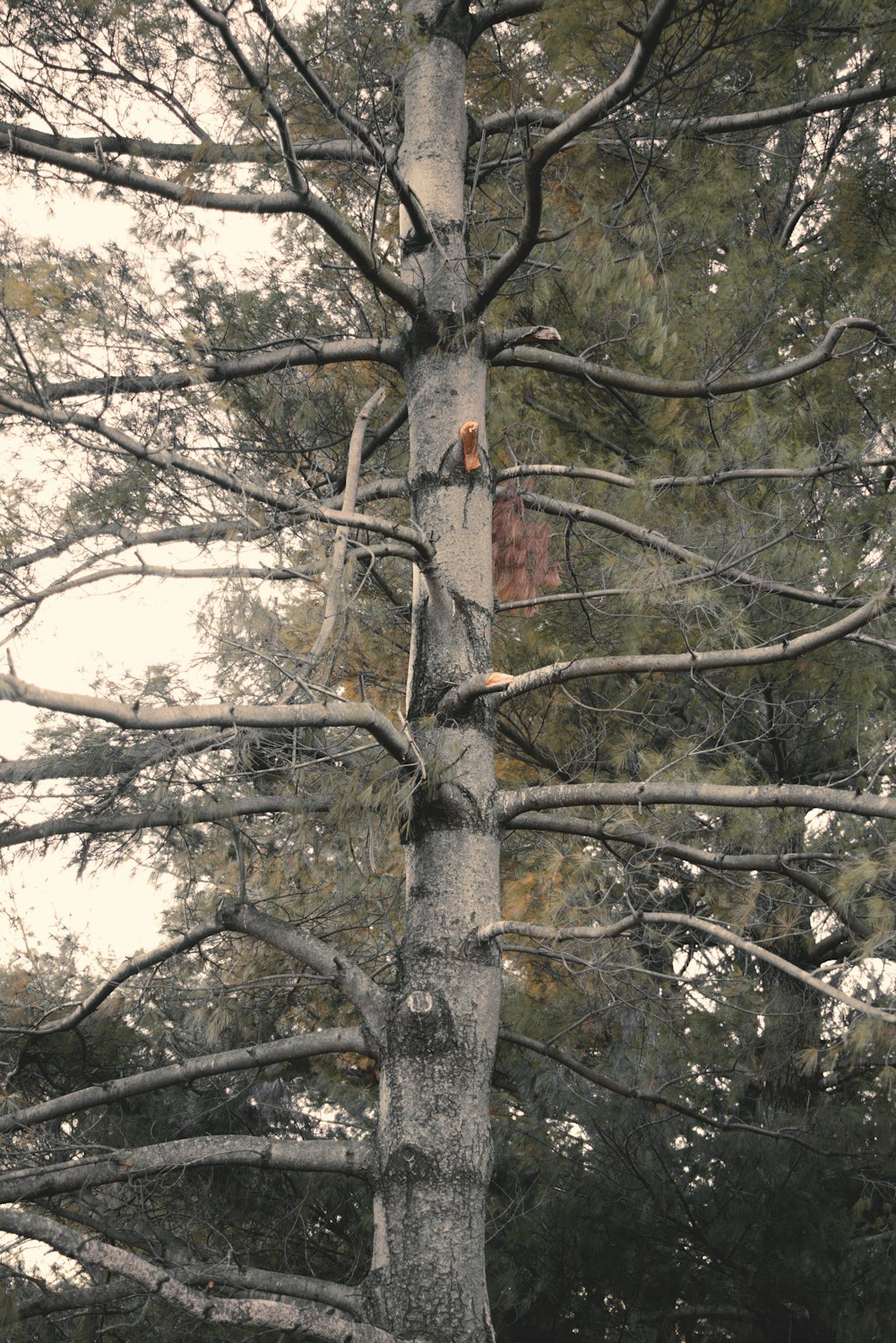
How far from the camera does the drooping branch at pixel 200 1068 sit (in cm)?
423

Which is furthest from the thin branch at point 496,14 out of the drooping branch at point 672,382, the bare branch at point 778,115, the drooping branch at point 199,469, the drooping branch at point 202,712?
the drooping branch at point 202,712

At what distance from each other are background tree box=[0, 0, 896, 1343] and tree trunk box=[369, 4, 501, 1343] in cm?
2

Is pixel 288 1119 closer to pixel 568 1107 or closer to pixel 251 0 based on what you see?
pixel 568 1107

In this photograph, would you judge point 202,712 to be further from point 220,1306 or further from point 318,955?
point 220,1306

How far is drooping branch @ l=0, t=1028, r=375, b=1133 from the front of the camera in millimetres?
4227

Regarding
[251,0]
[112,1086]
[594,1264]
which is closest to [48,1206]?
[112,1086]

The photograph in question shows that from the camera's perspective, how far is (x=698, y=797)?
12.6ft

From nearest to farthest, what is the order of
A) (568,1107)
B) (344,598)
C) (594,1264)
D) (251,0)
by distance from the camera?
1. (251,0)
2. (344,598)
3. (594,1264)
4. (568,1107)

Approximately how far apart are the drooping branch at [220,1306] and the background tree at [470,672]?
1 centimetres

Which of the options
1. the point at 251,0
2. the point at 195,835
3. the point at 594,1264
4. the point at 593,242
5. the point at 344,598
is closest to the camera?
the point at 251,0

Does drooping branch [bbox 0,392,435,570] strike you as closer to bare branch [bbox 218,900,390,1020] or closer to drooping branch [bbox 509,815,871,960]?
drooping branch [bbox 509,815,871,960]

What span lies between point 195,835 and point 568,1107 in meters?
2.84

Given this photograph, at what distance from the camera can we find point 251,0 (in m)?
3.69

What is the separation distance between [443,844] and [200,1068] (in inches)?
44.8
